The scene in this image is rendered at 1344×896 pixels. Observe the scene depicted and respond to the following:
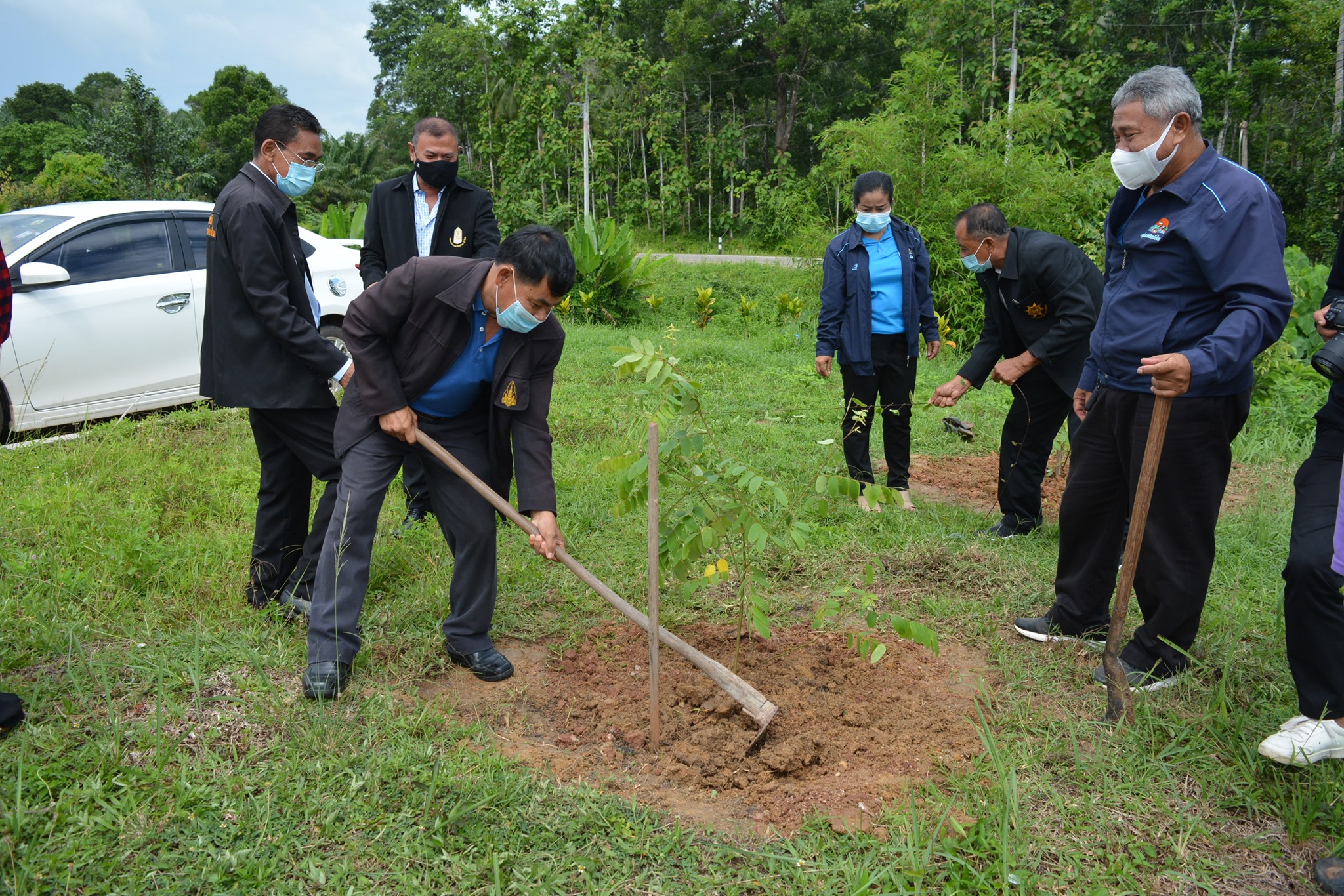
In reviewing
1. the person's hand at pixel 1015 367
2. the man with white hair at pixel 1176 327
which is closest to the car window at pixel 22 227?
the person's hand at pixel 1015 367

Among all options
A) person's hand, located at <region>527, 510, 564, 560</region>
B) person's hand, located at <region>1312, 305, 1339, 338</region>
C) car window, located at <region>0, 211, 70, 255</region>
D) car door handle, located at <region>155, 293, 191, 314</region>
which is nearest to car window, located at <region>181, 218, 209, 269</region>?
car door handle, located at <region>155, 293, 191, 314</region>

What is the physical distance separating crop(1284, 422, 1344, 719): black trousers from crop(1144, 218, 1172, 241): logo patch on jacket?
2.44ft

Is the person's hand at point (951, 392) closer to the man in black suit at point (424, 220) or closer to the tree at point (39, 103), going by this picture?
the man in black suit at point (424, 220)

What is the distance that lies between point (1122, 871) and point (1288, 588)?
3.17ft

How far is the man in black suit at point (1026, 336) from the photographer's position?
14.4 feet

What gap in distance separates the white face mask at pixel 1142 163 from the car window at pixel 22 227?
5.87 m

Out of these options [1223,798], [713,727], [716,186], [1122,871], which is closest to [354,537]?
[713,727]

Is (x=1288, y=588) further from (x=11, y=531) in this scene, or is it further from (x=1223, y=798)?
(x=11, y=531)

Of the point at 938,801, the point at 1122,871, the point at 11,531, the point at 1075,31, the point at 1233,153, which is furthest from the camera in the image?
the point at 1233,153

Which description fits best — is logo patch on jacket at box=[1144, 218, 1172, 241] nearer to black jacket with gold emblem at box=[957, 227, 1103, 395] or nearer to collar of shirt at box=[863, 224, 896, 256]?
black jacket with gold emblem at box=[957, 227, 1103, 395]

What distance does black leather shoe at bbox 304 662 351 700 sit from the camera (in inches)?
117

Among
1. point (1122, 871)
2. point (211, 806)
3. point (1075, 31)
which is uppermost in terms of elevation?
point (1075, 31)

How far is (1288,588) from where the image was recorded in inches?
103

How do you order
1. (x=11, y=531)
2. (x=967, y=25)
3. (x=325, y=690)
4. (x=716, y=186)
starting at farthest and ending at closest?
(x=716, y=186) < (x=967, y=25) < (x=11, y=531) < (x=325, y=690)
